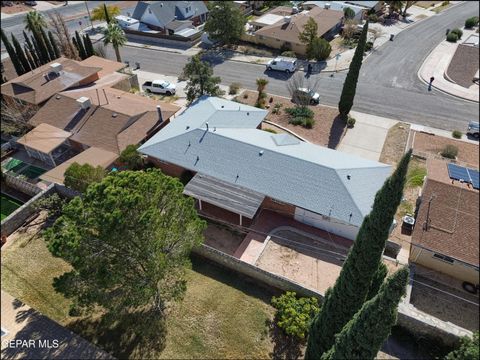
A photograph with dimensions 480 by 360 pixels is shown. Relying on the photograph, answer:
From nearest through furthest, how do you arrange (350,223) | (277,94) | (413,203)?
1. (350,223)
2. (413,203)
3. (277,94)

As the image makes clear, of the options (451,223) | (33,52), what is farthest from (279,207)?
(33,52)

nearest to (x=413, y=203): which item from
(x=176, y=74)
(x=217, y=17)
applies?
(x=176, y=74)

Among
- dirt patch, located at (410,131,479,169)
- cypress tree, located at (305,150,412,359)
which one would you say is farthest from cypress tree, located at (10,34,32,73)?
dirt patch, located at (410,131,479,169)

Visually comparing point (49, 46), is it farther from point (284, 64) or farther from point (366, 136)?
point (366, 136)

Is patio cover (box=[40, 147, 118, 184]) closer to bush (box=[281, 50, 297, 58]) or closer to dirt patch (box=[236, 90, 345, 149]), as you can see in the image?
dirt patch (box=[236, 90, 345, 149])

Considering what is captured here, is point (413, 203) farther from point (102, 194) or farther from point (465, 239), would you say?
point (102, 194)

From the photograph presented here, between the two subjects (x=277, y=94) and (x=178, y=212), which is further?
(x=277, y=94)
